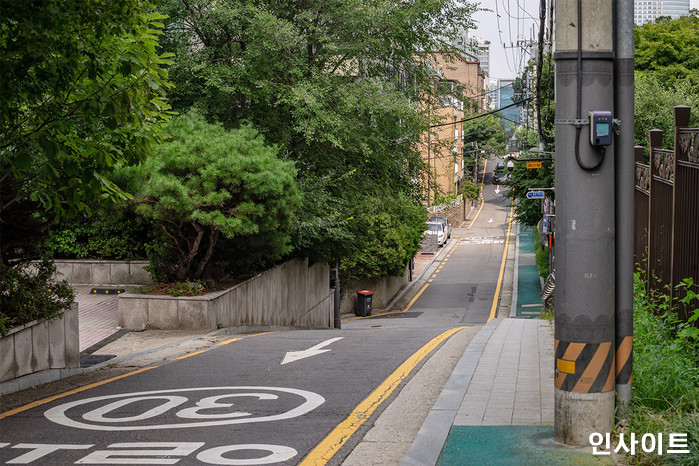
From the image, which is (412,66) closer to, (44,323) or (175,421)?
(44,323)

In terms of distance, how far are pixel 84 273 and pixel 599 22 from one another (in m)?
17.8

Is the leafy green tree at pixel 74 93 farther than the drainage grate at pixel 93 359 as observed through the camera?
No

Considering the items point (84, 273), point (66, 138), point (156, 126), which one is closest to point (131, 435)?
point (66, 138)

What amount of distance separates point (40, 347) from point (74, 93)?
3672mm

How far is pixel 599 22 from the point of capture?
588 cm

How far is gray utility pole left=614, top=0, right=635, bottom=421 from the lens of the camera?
5.96m

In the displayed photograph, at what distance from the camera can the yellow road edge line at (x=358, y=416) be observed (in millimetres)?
6219

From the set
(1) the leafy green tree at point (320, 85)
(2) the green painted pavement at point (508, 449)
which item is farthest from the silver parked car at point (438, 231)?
(2) the green painted pavement at point (508, 449)

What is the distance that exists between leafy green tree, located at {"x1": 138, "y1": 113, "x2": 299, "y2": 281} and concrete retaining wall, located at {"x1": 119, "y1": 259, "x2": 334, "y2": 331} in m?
1.45

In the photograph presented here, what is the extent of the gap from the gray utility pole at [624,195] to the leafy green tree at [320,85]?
43.0ft

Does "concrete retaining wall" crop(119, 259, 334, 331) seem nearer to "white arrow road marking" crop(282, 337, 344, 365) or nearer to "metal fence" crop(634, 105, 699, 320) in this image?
"white arrow road marking" crop(282, 337, 344, 365)

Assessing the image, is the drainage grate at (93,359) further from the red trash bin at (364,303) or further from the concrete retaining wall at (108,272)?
the red trash bin at (364,303)

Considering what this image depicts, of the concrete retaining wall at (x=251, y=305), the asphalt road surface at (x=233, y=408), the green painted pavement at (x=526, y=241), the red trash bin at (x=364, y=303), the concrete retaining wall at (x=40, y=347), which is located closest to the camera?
the asphalt road surface at (x=233, y=408)

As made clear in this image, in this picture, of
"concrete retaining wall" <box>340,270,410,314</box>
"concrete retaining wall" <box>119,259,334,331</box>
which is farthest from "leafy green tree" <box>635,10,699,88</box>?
"concrete retaining wall" <box>119,259,334,331</box>
